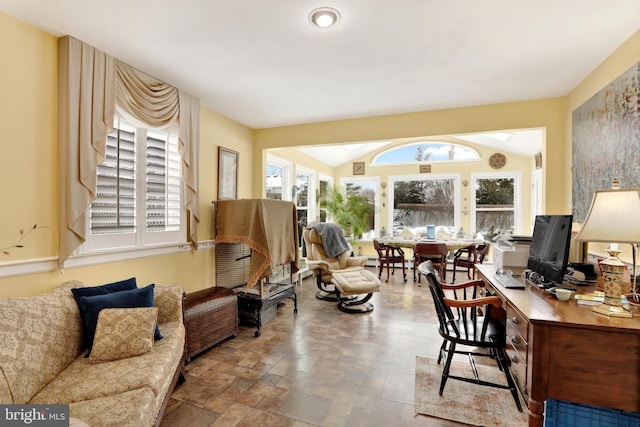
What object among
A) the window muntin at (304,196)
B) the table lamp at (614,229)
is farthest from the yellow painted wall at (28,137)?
the window muntin at (304,196)

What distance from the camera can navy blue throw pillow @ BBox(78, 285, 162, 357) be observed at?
200 cm

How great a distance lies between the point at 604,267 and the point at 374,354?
1882 millimetres

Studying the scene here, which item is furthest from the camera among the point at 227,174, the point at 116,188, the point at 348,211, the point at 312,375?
the point at 348,211

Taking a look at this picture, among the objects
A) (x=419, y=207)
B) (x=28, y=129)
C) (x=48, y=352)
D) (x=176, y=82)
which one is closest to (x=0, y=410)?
(x=48, y=352)

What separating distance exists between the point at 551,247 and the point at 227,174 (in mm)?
3593

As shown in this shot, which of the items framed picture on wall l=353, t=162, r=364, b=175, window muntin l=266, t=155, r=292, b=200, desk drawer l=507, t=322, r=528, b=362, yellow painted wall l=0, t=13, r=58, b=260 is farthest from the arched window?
yellow painted wall l=0, t=13, r=58, b=260

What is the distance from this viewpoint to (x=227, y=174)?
409 cm

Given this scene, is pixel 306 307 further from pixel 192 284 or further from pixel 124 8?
pixel 124 8

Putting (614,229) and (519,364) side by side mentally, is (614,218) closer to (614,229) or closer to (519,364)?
(614,229)

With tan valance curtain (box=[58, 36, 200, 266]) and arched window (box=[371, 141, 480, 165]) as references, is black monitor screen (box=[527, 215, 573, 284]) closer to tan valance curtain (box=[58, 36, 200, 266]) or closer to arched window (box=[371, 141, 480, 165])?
tan valance curtain (box=[58, 36, 200, 266])

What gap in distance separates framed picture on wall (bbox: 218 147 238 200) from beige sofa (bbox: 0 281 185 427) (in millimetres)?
2156

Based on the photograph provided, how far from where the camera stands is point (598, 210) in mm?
1782

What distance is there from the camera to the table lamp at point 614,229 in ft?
5.34

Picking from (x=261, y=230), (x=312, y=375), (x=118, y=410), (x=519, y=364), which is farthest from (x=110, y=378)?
(x=519, y=364)
